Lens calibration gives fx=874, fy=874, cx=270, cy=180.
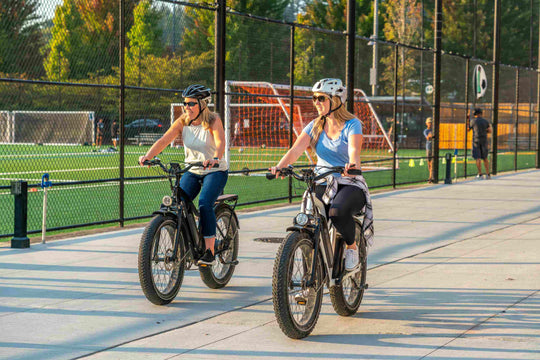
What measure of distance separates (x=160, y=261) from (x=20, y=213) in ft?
11.3

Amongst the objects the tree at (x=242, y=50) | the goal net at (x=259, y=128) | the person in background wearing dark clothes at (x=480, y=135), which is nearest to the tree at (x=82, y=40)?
the tree at (x=242, y=50)

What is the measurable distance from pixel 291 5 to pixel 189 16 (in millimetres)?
60453

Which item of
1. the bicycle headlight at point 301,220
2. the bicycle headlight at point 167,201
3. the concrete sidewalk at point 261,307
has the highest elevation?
the bicycle headlight at point 167,201

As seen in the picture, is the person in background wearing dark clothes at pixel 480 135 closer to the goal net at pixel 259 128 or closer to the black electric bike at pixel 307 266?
the goal net at pixel 259 128

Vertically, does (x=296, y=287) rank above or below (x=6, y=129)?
below

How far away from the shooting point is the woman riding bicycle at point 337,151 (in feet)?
21.5

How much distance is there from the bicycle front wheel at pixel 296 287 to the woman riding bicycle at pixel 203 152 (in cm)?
153

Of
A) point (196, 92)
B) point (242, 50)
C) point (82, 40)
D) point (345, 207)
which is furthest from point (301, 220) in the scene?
point (242, 50)

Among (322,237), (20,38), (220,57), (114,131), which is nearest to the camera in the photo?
(322,237)

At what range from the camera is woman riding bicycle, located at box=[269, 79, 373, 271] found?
21.5 ft

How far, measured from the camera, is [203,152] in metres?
7.73

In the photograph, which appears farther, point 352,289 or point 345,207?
point 352,289

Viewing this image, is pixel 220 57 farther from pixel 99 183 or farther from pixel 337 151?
pixel 337 151

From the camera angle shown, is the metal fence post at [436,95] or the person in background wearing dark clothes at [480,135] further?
the person in background wearing dark clothes at [480,135]
